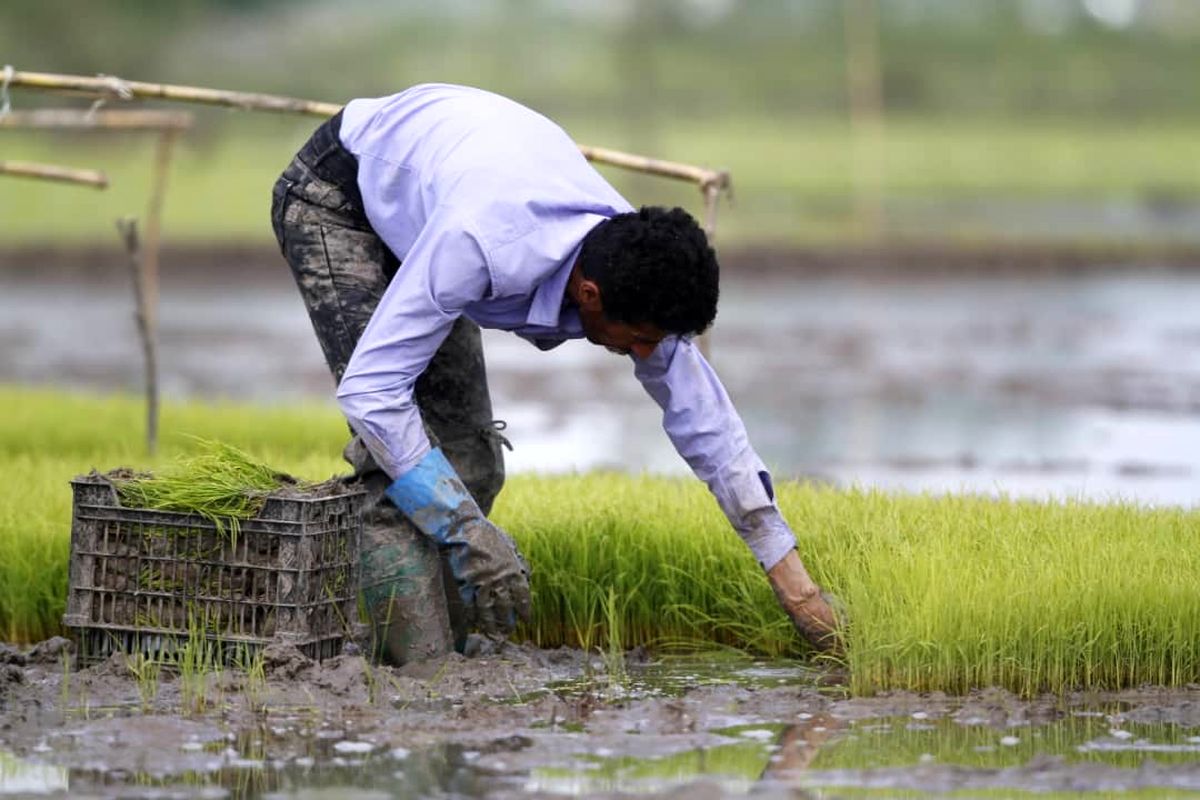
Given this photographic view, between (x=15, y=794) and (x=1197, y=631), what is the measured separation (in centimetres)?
301

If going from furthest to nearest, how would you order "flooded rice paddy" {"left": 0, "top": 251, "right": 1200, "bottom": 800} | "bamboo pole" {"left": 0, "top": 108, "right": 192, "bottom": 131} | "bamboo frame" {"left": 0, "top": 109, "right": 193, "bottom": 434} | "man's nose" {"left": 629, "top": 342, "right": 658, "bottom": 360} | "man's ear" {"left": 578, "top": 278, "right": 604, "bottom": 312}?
"bamboo frame" {"left": 0, "top": 109, "right": 193, "bottom": 434} → "bamboo pole" {"left": 0, "top": 108, "right": 192, "bottom": 131} → "man's nose" {"left": 629, "top": 342, "right": 658, "bottom": 360} → "man's ear" {"left": 578, "top": 278, "right": 604, "bottom": 312} → "flooded rice paddy" {"left": 0, "top": 251, "right": 1200, "bottom": 800}

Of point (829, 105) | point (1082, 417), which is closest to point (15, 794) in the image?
point (1082, 417)

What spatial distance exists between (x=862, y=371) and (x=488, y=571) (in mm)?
10348

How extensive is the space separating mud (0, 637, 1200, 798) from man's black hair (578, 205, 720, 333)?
987mm

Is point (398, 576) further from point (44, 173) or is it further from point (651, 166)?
point (44, 173)

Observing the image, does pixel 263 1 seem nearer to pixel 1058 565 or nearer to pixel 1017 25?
pixel 1017 25

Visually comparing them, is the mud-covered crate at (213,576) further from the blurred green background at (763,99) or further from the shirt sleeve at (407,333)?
the blurred green background at (763,99)

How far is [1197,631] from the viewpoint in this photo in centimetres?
531

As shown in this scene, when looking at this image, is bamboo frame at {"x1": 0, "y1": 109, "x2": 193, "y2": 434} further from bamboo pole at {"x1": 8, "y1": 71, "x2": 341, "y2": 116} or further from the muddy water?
the muddy water

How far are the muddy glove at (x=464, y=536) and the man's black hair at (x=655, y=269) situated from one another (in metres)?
0.65

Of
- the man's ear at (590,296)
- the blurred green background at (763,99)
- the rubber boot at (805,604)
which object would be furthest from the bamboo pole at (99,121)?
the blurred green background at (763,99)

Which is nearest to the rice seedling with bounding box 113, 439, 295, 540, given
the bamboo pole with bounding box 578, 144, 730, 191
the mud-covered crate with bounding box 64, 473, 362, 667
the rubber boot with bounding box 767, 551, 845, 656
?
the mud-covered crate with bounding box 64, 473, 362, 667

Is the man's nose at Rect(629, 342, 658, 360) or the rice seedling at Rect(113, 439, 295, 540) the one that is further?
the rice seedling at Rect(113, 439, 295, 540)

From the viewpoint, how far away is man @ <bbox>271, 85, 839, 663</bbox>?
471cm
